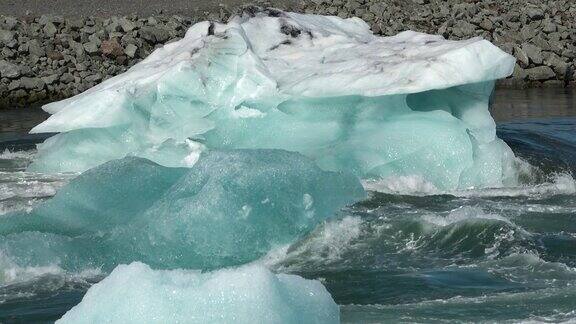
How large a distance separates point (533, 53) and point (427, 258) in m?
14.7

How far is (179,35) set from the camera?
75.7 feet

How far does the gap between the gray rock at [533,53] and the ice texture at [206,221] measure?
14.1 meters

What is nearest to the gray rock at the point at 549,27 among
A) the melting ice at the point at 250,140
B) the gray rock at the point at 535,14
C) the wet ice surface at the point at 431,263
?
the gray rock at the point at 535,14

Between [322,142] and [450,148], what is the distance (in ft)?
4.18

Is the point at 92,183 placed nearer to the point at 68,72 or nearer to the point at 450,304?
the point at 450,304

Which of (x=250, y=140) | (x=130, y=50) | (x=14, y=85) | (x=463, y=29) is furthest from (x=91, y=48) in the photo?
(x=250, y=140)

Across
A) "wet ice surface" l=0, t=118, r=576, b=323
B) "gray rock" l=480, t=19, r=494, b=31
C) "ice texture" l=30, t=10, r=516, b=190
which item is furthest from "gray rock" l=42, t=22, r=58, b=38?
"wet ice surface" l=0, t=118, r=576, b=323

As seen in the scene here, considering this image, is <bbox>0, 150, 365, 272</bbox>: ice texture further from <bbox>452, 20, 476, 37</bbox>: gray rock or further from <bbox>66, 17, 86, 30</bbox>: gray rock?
<bbox>452, 20, 476, 37</bbox>: gray rock

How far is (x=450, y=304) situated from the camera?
6.63m

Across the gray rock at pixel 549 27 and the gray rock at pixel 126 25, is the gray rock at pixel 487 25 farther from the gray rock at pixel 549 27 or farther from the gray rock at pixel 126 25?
the gray rock at pixel 126 25

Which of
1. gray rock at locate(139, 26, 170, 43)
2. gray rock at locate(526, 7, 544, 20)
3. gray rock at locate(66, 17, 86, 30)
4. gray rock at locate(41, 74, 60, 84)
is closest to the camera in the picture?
gray rock at locate(41, 74, 60, 84)

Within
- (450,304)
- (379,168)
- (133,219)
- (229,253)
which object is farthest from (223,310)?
(379,168)

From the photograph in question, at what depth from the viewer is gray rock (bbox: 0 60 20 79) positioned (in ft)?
67.9

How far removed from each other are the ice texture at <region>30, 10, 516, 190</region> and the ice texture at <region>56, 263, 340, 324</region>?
5.55 m
